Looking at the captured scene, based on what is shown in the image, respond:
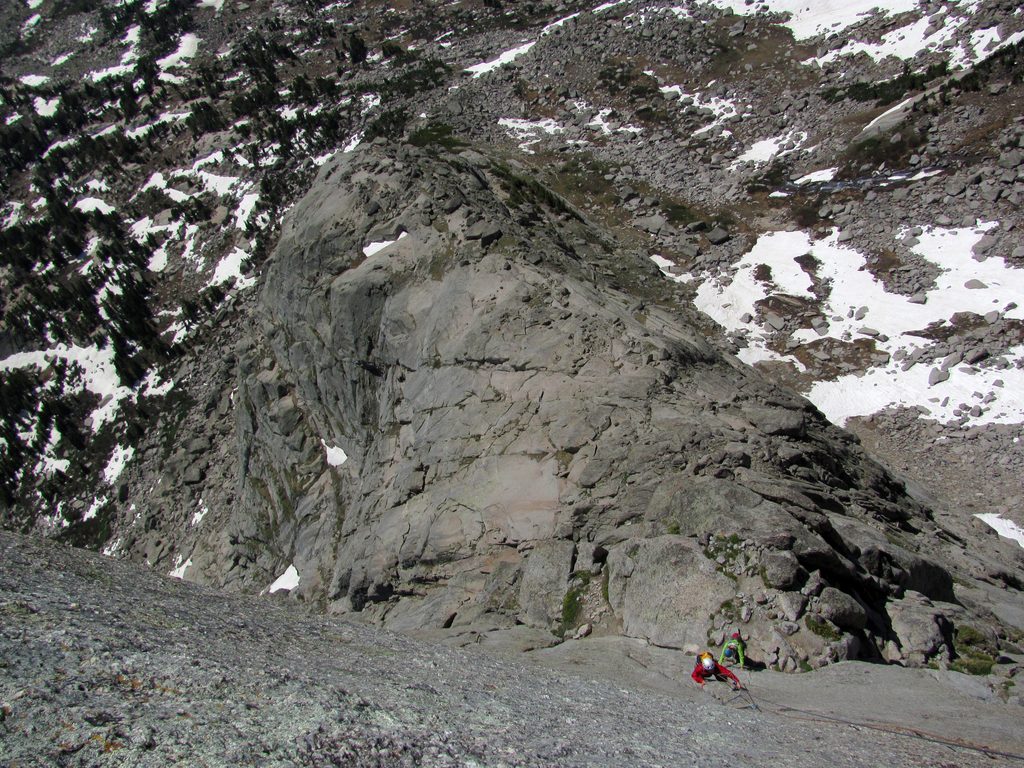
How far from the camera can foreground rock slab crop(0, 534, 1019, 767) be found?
575cm

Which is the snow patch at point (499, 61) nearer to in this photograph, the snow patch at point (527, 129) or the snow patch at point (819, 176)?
the snow patch at point (527, 129)

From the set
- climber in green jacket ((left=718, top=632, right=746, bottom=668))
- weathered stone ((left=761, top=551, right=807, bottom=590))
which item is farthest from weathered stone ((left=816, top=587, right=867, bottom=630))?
→ climber in green jacket ((left=718, top=632, right=746, bottom=668))

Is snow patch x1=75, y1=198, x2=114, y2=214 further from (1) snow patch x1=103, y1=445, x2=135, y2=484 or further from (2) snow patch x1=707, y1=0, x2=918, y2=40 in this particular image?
(2) snow patch x1=707, y1=0, x2=918, y2=40

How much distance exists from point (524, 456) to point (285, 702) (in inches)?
456

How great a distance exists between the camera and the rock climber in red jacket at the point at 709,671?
36.3 feet

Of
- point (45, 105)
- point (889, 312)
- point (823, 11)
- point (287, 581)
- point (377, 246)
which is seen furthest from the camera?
point (45, 105)

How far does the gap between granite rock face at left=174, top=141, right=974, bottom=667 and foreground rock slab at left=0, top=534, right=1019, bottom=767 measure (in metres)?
3.11

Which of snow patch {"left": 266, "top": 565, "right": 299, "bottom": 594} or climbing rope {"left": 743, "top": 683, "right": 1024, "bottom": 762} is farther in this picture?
snow patch {"left": 266, "top": 565, "right": 299, "bottom": 594}

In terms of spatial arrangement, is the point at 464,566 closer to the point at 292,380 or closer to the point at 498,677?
the point at 498,677

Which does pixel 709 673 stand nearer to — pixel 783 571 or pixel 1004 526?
pixel 783 571

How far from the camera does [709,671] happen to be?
11.1 metres

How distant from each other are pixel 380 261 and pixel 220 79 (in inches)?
3752

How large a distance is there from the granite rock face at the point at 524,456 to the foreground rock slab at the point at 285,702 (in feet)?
10.2

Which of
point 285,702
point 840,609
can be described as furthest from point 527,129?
point 285,702
